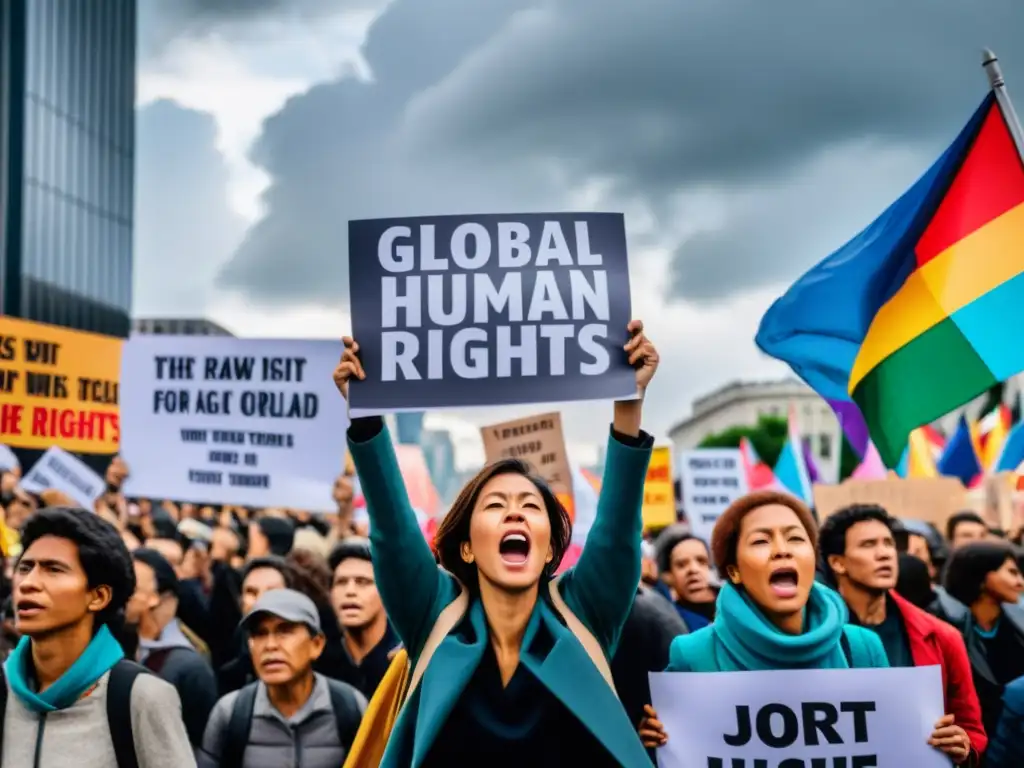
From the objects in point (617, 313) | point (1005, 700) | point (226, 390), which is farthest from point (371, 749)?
point (226, 390)

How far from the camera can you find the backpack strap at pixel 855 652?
391cm

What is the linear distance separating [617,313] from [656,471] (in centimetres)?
1061

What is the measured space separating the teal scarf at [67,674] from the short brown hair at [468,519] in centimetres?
86

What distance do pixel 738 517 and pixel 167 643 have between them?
2.73 m

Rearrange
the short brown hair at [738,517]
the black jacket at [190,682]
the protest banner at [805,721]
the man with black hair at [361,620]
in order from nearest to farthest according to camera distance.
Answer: the protest banner at [805,721]
the short brown hair at [738,517]
the black jacket at [190,682]
the man with black hair at [361,620]

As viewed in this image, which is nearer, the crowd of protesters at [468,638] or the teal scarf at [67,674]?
the crowd of protesters at [468,638]

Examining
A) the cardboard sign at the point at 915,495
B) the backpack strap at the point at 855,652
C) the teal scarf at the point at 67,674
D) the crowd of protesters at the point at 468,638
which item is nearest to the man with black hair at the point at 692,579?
the crowd of protesters at the point at 468,638

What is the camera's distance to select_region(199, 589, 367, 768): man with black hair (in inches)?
177

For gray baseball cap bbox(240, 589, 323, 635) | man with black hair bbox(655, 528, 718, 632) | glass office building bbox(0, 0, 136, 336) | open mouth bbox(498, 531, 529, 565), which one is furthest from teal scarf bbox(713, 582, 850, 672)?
glass office building bbox(0, 0, 136, 336)

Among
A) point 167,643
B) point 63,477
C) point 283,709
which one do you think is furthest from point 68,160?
point 283,709

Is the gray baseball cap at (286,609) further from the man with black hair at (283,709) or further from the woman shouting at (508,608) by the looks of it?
the woman shouting at (508,608)

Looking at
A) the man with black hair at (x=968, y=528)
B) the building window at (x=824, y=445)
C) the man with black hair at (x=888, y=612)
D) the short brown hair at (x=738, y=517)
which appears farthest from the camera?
the building window at (x=824, y=445)

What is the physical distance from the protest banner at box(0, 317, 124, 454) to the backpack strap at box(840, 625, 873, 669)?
580 centimetres

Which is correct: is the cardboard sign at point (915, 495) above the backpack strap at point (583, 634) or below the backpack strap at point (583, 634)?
above
